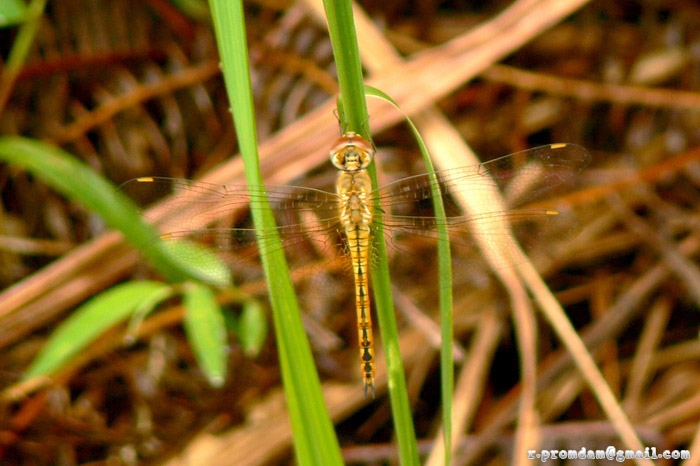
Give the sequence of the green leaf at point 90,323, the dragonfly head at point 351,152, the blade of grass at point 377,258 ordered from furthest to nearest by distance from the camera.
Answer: the green leaf at point 90,323
the dragonfly head at point 351,152
the blade of grass at point 377,258

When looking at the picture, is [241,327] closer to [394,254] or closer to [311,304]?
[311,304]

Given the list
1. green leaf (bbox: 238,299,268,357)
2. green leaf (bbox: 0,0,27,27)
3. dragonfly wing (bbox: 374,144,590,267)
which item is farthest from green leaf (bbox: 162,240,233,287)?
green leaf (bbox: 0,0,27,27)

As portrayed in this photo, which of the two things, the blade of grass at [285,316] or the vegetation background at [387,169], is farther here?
the vegetation background at [387,169]

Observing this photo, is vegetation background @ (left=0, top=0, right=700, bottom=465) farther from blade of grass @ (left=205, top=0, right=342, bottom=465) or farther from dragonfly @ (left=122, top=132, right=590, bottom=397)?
blade of grass @ (left=205, top=0, right=342, bottom=465)

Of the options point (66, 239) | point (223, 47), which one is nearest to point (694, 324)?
point (223, 47)

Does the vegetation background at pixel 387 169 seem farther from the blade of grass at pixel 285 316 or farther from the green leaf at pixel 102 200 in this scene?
the blade of grass at pixel 285 316

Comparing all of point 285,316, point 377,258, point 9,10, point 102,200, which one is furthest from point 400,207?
point 9,10

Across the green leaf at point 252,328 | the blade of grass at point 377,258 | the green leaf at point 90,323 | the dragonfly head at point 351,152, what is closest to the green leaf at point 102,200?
the green leaf at point 90,323
